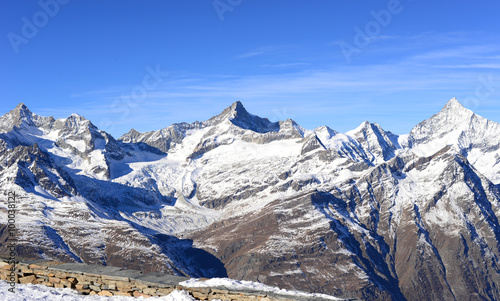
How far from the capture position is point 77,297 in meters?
42.0

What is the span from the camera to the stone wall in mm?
41094

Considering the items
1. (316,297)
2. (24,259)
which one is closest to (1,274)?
(24,259)

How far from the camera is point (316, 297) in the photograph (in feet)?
132

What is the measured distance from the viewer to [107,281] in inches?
1700

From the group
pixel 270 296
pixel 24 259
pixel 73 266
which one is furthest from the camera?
pixel 24 259

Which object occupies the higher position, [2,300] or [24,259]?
[24,259]

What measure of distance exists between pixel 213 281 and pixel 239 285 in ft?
7.05

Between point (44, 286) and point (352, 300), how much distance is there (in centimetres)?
2363

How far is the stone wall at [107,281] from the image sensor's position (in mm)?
41094

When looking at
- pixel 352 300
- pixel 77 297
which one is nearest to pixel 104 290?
pixel 77 297

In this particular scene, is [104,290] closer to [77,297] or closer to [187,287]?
[77,297]

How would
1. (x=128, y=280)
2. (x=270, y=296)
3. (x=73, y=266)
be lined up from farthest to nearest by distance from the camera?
(x=73, y=266) → (x=128, y=280) → (x=270, y=296)

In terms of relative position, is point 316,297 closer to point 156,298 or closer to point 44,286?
point 156,298

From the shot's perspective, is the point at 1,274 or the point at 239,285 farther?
the point at 1,274
